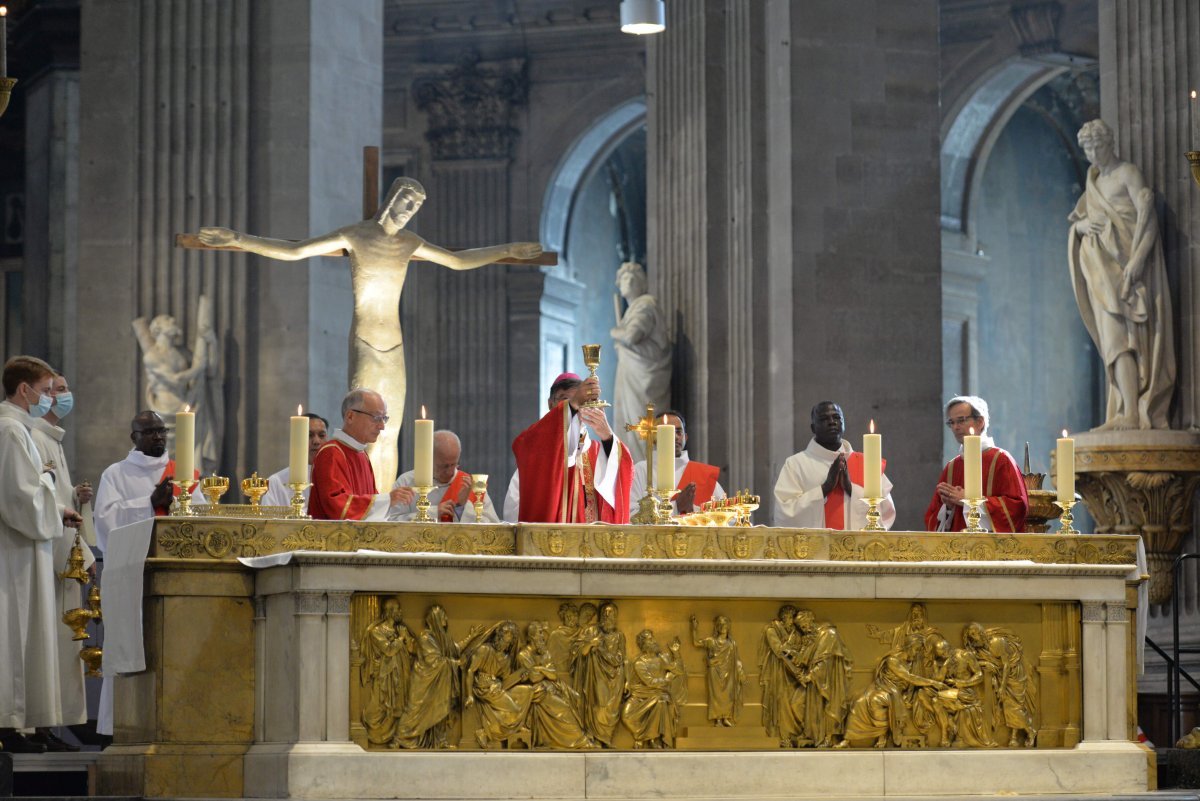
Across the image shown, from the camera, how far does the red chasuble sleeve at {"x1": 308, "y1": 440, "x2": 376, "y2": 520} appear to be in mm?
9008

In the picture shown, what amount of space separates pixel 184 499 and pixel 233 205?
7855mm

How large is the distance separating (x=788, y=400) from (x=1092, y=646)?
6262mm

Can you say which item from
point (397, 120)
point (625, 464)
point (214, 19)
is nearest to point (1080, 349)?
point (397, 120)

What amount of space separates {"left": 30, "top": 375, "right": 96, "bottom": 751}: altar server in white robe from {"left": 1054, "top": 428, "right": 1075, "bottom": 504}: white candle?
14.6 ft

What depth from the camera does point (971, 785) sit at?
8344mm

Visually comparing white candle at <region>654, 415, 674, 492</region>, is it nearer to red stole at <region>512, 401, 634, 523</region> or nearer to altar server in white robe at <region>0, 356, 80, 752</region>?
red stole at <region>512, 401, 634, 523</region>

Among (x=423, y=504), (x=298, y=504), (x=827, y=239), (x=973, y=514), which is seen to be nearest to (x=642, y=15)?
(x=827, y=239)

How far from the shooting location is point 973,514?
346 inches

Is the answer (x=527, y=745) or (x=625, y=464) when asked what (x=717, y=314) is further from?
(x=527, y=745)

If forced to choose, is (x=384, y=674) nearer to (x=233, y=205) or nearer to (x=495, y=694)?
(x=495, y=694)

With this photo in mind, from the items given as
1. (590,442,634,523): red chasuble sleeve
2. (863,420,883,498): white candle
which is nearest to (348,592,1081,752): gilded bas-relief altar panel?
(863,420,883,498): white candle

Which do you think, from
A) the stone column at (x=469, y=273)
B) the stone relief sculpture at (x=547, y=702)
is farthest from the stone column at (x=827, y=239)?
the stone column at (x=469, y=273)

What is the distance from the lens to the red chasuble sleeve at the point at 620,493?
962 cm

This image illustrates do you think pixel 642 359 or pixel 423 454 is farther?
pixel 642 359
